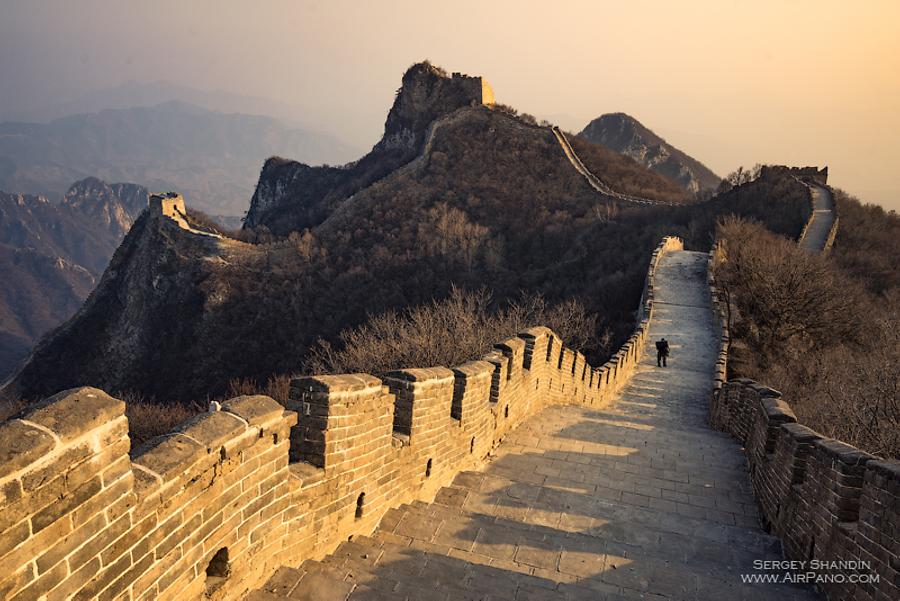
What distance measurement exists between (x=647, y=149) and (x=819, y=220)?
7596 centimetres

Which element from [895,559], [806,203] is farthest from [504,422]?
[806,203]

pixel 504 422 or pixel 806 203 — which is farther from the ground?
pixel 806 203

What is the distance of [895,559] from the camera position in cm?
356

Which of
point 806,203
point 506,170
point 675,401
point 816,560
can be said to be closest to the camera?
point 816,560

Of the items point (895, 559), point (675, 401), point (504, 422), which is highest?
point (895, 559)

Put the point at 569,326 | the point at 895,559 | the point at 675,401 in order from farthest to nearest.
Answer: the point at 569,326 < the point at 675,401 < the point at 895,559

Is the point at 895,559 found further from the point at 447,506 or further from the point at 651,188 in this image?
the point at 651,188

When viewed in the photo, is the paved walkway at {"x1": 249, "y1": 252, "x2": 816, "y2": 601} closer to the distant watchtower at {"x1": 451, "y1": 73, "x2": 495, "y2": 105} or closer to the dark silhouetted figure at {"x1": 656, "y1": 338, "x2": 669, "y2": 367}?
the dark silhouetted figure at {"x1": 656, "y1": 338, "x2": 669, "y2": 367}

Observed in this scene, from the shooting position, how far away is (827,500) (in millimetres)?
4574

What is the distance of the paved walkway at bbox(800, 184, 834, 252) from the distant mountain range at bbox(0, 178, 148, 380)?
7842 cm

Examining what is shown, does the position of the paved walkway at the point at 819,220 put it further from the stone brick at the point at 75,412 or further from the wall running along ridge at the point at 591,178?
the stone brick at the point at 75,412

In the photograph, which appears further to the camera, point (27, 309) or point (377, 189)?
point (27, 309)

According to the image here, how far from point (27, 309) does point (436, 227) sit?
109 metres

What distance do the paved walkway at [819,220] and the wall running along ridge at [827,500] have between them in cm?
2219
